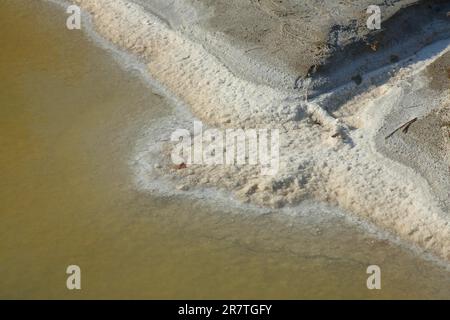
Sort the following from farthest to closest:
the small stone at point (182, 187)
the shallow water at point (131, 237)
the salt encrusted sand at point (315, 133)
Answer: the small stone at point (182, 187) → the salt encrusted sand at point (315, 133) → the shallow water at point (131, 237)

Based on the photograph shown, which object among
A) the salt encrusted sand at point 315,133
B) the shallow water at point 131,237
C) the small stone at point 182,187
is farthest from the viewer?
the small stone at point 182,187

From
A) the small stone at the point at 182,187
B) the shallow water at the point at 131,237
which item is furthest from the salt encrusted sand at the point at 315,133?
the shallow water at the point at 131,237

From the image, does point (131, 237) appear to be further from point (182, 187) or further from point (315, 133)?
point (315, 133)

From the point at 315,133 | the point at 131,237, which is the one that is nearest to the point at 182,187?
the point at 131,237

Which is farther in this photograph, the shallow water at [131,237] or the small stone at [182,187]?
the small stone at [182,187]

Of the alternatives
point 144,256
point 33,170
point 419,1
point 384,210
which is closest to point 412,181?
point 384,210

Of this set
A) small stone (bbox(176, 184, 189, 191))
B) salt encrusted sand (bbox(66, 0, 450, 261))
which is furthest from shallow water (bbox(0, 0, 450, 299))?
salt encrusted sand (bbox(66, 0, 450, 261))

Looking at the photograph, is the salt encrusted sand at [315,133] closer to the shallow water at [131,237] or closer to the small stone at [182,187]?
the small stone at [182,187]
